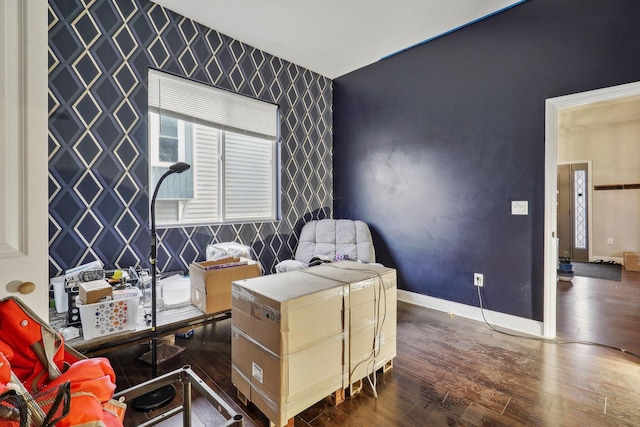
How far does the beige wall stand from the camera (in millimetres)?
5691

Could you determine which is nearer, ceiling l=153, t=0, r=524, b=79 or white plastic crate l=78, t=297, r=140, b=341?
white plastic crate l=78, t=297, r=140, b=341

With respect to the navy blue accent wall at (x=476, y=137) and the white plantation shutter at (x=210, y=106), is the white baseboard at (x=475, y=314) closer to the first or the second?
the navy blue accent wall at (x=476, y=137)

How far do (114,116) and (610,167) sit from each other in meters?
8.11

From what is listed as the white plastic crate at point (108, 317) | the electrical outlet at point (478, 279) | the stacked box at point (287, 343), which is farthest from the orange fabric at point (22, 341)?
the electrical outlet at point (478, 279)

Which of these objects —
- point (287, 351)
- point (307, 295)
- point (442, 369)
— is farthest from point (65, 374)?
point (442, 369)

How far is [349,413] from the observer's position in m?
1.74

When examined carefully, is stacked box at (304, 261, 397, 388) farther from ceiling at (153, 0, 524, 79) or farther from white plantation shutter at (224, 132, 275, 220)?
ceiling at (153, 0, 524, 79)

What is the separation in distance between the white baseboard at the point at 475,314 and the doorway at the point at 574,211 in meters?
4.59

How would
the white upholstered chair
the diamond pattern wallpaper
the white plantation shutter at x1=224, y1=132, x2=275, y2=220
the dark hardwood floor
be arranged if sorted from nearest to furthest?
the dark hardwood floor → the diamond pattern wallpaper → the white plantation shutter at x1=224, y1=132, x2=275, y2=220 → the white upholstered chair

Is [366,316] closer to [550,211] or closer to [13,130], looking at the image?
[13,130]

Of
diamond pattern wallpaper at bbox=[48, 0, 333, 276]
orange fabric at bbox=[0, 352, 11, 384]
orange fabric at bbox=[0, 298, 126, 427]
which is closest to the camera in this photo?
orange fabric at bbox=[0, 352, 11, 384]

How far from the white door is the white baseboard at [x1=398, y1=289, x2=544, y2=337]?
3.30 meters

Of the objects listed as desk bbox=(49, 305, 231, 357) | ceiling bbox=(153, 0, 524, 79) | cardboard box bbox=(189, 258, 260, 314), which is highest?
ceiling bbox=(153, 0, 524, 79)

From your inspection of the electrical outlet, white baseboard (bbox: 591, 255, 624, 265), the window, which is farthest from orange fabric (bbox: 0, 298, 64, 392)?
white baseboard (bbox: 591, 255, 624, 265)
